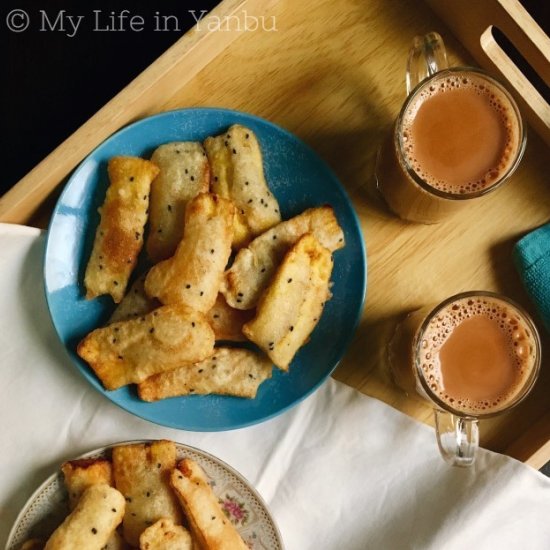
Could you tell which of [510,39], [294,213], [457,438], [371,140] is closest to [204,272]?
[294,213]

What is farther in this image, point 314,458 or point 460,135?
point 314,458

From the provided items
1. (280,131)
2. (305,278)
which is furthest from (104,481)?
(280,131)

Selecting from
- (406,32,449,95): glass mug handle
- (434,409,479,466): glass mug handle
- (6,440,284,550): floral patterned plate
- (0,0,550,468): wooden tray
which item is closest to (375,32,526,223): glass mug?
(406,32,449,95): glass mug handle

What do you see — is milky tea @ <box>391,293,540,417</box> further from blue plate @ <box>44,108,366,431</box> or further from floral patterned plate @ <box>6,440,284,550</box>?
floral patterned plate @ <box>6,440,284,550</box>

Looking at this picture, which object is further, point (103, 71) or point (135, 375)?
point (103, 71)

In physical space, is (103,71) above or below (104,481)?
above

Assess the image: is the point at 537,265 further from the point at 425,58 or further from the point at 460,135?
the point at 425,58

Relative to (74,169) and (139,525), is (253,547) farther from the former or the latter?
(74,169)
